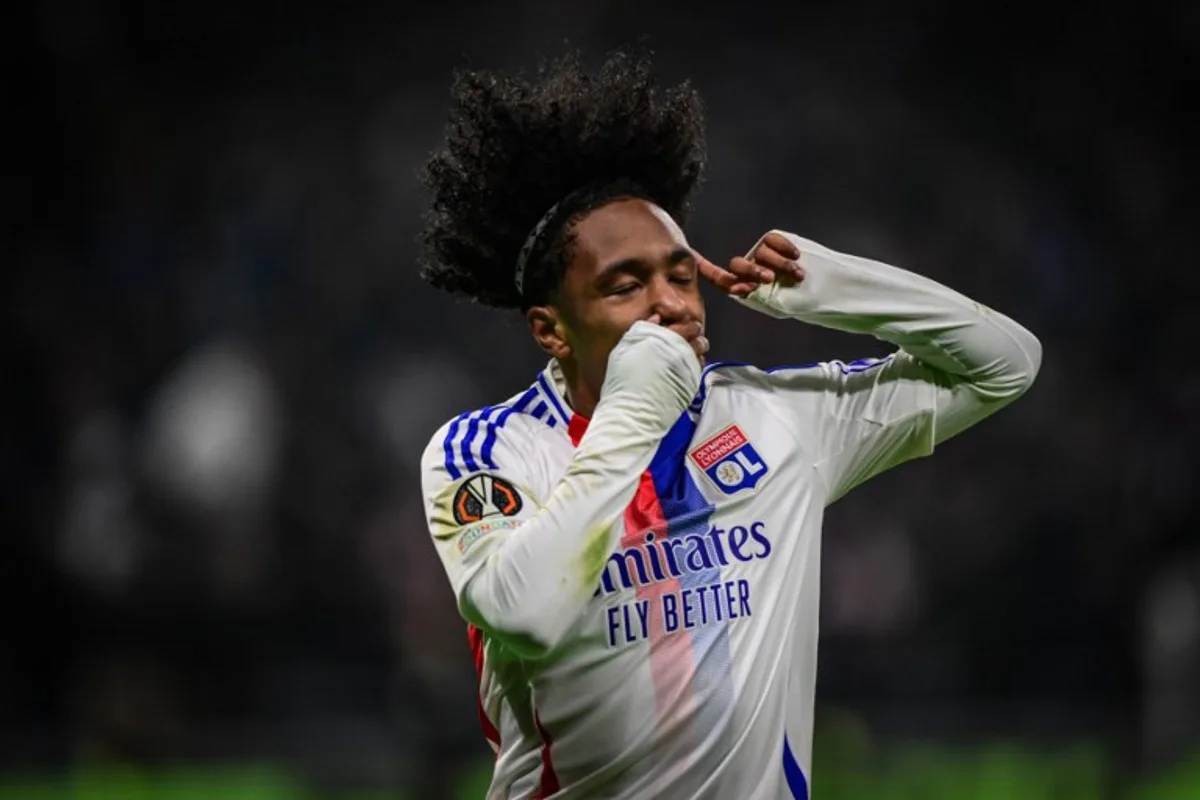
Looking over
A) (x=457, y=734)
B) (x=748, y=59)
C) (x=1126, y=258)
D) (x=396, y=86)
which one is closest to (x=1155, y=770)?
(x=457, y=734)

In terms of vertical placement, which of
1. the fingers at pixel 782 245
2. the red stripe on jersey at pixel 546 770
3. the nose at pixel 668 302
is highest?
the fingers at pixel 782 245

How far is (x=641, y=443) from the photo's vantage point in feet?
8.59

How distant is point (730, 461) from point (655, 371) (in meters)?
0.33

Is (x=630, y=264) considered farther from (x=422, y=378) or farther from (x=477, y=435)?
(x=422, y=378)

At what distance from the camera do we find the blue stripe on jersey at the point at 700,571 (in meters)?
2.70

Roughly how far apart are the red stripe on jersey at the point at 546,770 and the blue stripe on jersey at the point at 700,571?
0.89 ft

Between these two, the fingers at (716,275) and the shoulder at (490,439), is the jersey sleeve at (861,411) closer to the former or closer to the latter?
the fingers at (716,275)

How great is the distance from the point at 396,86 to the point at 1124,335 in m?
4.19

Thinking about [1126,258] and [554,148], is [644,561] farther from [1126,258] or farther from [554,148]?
[1126,258]

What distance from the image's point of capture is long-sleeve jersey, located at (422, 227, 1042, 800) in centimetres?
258

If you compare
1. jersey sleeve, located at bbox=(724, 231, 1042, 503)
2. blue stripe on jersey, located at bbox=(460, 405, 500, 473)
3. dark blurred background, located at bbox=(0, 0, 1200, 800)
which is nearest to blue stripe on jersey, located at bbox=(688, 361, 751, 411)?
jersey sleeve, located at bbox=(724, 231, 1042, 503)

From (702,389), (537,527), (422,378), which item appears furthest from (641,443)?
(422,378)

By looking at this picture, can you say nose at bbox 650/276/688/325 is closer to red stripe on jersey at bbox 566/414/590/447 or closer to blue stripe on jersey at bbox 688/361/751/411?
blue stripe on jersey at bbox 688/361/751/411

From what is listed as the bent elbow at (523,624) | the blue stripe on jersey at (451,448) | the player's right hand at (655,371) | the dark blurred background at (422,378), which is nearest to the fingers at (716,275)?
the player's right hand at (655,371)
